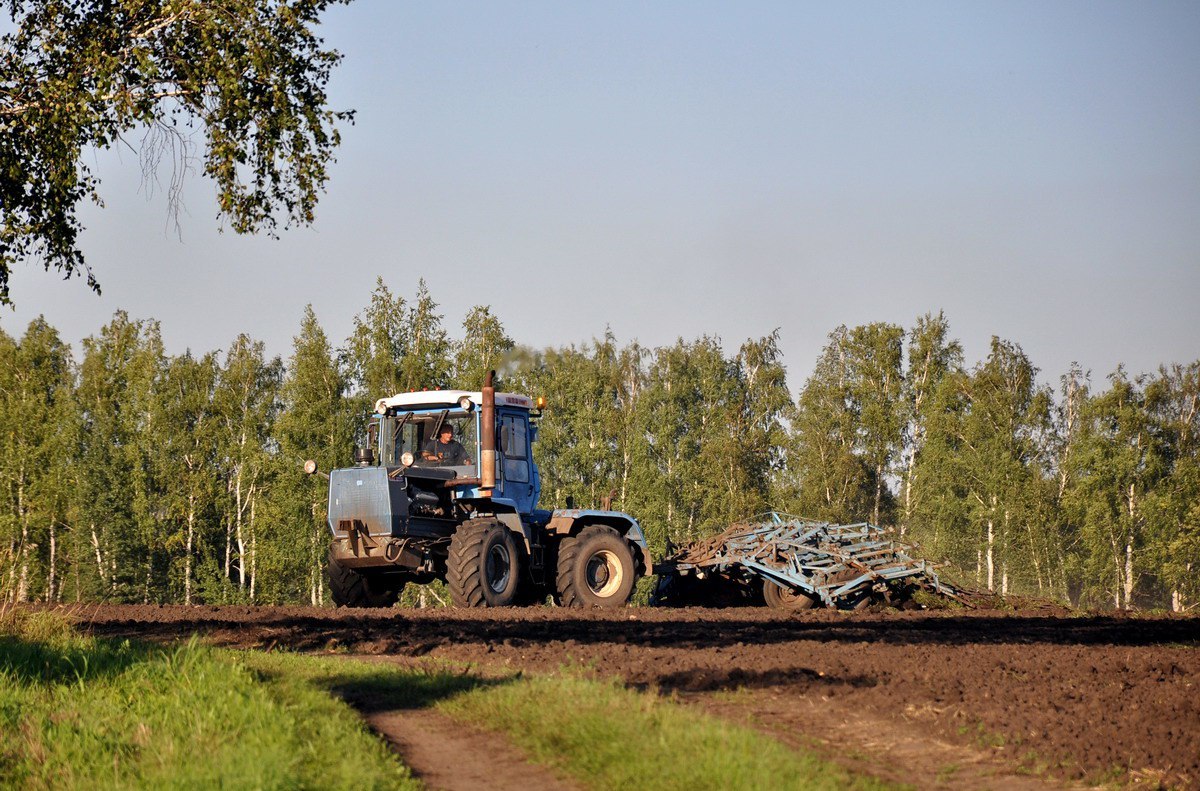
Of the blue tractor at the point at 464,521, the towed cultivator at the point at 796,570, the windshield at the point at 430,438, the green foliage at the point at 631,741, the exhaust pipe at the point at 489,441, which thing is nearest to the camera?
the green foliage at the point at 631,741

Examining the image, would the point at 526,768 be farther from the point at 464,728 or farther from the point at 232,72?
the point at 232,72

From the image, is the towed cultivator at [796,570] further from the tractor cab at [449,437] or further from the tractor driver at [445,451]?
the tractor driver at [445,451]

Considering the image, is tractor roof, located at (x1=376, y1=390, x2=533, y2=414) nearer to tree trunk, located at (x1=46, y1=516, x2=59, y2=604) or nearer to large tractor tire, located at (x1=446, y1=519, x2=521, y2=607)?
large tractor tire, located at (x1=446, y1=519, x2=521, y2=607)

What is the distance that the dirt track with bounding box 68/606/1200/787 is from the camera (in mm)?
7859

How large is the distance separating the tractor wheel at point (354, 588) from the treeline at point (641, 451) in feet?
79.2

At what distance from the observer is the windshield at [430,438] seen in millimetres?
18891

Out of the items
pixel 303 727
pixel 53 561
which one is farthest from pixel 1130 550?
pixel 303 727

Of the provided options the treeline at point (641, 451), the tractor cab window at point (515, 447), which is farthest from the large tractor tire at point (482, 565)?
the treeline at point (641, 451)

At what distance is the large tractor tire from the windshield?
1.36m

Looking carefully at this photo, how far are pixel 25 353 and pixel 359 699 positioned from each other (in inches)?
1928

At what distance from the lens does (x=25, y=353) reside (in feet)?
174

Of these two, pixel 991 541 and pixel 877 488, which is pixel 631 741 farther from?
pixel 877 488

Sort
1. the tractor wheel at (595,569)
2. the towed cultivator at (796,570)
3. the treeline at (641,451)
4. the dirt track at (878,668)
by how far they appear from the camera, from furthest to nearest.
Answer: the treeline at (641,451)
the towed cultivator at (796,570)
the tractor wheel at (595,569)
the dirt track at (878,668)

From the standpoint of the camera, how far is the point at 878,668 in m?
10.9
